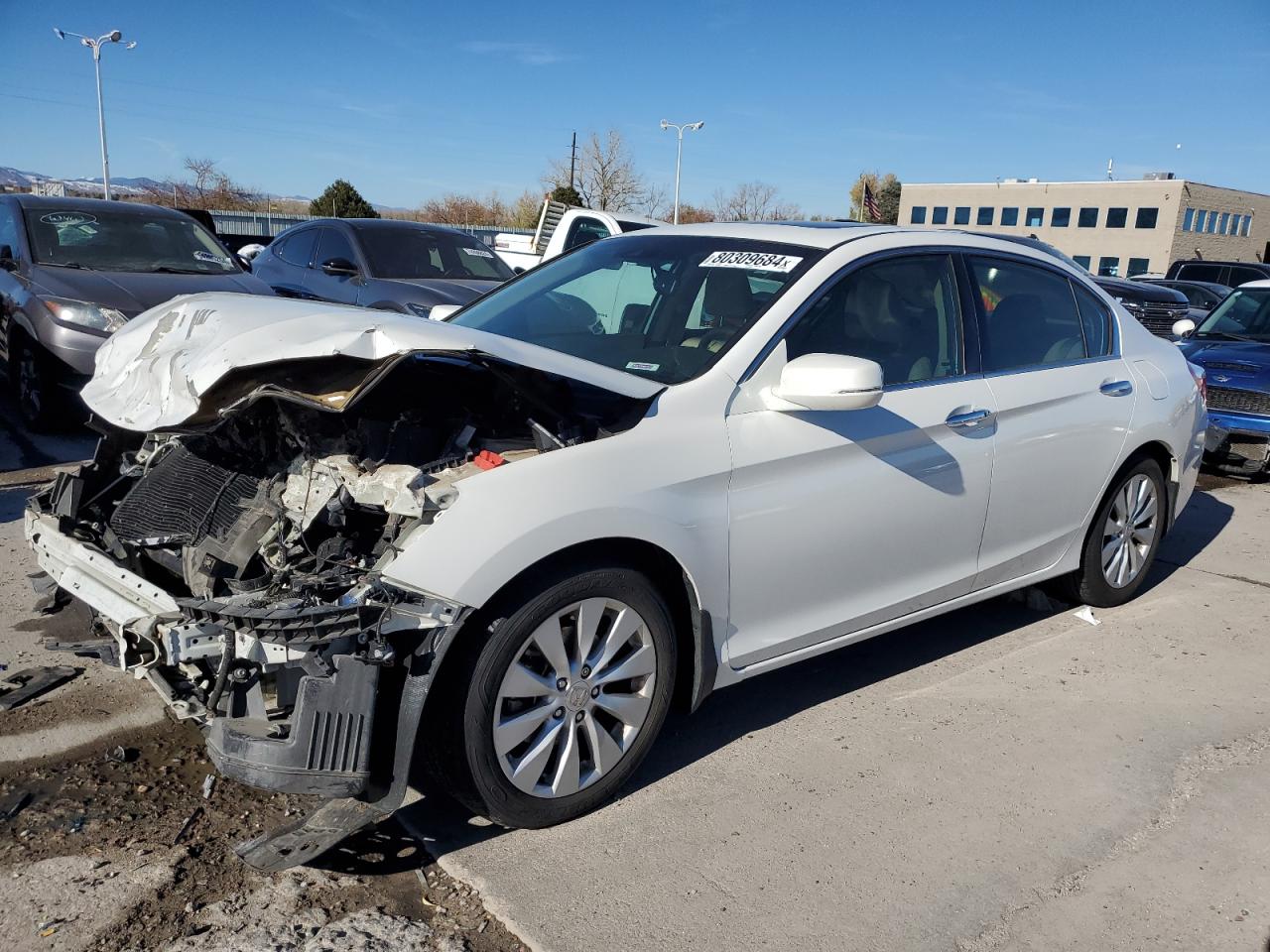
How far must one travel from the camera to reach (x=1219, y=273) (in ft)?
73.7

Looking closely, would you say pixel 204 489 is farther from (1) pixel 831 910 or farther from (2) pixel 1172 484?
(2) pixel 1172 484

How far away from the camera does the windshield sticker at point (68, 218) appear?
828 cm

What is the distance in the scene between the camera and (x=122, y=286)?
7625mm

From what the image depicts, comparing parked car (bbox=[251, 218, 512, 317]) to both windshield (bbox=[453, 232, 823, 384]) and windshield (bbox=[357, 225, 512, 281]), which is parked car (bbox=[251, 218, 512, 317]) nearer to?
windshield (bbox=[357, 225, 512, 281])

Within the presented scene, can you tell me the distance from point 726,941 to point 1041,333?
309cm

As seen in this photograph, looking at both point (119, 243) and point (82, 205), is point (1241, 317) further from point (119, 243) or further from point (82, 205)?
point (82, 205)

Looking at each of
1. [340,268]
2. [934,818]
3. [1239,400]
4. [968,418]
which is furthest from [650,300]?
[1239,400]

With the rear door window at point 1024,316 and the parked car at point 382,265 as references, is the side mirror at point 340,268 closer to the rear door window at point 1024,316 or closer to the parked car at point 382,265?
the parked car at point 382,265

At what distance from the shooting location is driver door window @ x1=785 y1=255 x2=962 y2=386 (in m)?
3.67

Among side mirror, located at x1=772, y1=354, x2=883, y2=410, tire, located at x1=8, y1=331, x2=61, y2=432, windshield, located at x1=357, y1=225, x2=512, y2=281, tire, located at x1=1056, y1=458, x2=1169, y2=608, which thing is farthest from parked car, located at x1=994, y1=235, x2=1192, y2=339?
side mirror, located at x1=772, y1=354, x2=883, y2=410

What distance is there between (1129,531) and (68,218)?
817 cm

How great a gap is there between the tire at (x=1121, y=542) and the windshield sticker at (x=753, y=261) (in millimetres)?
2185

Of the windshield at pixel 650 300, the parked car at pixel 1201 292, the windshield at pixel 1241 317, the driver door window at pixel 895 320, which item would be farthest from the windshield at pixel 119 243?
the parked car at pixel 1201 292

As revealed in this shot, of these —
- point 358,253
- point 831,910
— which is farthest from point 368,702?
point 358,253
